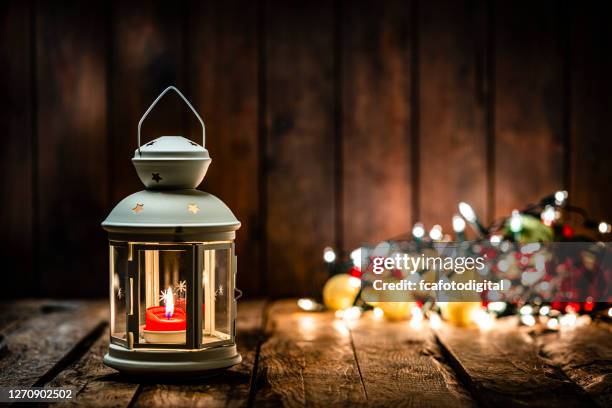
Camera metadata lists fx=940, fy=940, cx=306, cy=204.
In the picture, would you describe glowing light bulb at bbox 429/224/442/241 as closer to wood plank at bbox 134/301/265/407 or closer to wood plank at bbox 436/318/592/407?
wood plank at bbox 436/318/592/407

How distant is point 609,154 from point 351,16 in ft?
3.16

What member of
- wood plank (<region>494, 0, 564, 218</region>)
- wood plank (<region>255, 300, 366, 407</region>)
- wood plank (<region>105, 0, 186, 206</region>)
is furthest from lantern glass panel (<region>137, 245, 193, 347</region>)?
wood plank (<region>494, 0, 564, 218</region>)

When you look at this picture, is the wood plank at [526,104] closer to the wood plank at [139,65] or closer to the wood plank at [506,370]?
the wood plank at [506,370]

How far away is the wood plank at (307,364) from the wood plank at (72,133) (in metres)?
0.72

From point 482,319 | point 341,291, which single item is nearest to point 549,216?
point 482,319

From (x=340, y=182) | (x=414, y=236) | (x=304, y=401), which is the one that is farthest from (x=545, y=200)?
(x=304, y=401)

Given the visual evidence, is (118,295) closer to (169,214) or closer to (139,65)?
(169,214)

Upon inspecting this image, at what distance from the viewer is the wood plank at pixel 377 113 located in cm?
309

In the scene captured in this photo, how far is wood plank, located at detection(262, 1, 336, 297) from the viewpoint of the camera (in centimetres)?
309

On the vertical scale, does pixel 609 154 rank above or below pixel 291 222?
above

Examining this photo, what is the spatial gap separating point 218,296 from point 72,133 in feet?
4.32

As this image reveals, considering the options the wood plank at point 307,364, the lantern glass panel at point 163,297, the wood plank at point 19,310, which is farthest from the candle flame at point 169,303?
the wood plank at point 19,310

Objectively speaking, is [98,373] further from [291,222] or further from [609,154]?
[609,154]

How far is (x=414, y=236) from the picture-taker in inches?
112
